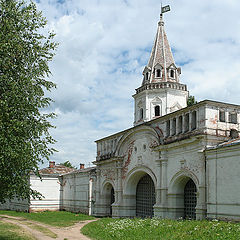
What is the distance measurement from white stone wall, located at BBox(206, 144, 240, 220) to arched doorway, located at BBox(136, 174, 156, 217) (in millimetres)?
7364

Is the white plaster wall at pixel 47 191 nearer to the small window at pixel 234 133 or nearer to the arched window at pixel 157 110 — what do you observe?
the arched window at pixel 157 110

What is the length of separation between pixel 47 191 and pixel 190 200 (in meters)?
21.7

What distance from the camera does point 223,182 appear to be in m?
17.8

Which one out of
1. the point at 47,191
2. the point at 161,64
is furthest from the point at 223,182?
the point at 47,191

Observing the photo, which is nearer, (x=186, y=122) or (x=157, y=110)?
(x=186, y=122)

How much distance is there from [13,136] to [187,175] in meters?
11.2

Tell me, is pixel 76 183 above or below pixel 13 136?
below

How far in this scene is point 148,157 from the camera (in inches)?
972

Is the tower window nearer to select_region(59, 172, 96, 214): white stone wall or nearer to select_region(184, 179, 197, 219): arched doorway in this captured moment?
select_region(184, 179, 197, 219): arched doorway

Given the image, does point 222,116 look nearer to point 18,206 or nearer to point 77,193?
point 77,193

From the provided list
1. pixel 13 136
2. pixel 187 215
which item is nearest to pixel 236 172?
pixel 187 215

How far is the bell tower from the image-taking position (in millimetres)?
27344

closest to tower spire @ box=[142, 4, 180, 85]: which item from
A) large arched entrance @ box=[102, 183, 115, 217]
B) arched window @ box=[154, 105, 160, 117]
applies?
arched window @ box=[154, 105, 160, 117]

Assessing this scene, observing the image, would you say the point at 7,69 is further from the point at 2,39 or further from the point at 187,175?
the point at 187,175
